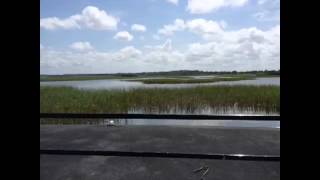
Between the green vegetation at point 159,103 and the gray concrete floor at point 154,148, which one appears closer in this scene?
the gray concrete floor at point 154,148

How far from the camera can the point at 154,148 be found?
5133 millimetres

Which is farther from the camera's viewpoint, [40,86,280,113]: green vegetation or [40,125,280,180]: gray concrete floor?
[40,86,280,113]: green vegetation

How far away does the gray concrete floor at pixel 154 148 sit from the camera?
12.2ft

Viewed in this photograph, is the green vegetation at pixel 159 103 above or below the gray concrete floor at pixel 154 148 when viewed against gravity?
above

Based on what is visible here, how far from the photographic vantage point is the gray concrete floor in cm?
371

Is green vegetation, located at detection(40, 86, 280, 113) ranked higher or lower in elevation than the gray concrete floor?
higher

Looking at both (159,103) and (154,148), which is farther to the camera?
(159,103)

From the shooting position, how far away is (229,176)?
361 centimetres

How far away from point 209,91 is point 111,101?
5.52 metres

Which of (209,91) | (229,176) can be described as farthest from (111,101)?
(229,176)
